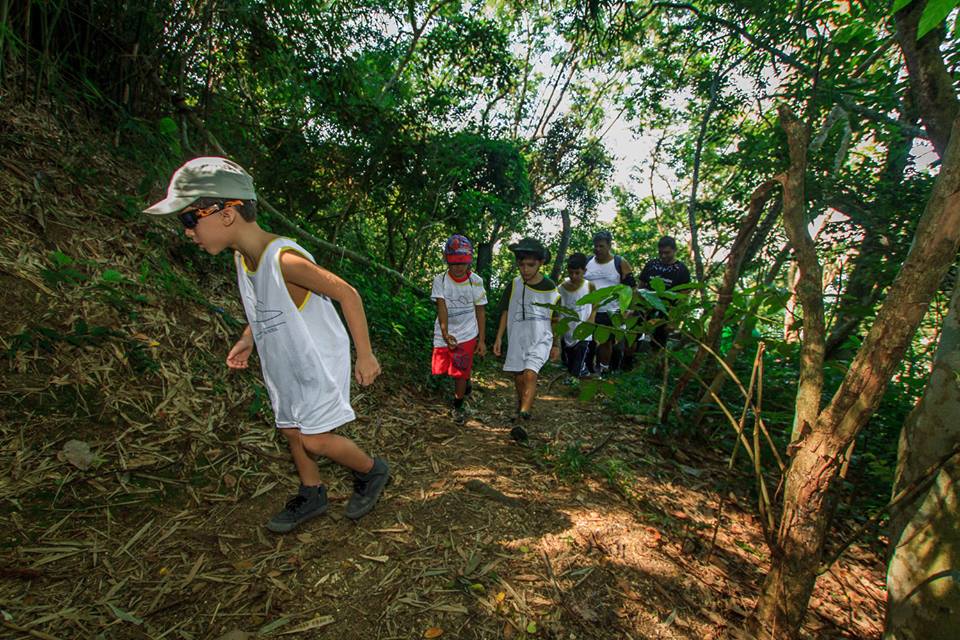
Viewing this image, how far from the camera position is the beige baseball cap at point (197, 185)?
180cm

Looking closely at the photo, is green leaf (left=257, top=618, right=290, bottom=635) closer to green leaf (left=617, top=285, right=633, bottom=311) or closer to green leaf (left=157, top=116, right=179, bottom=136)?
green leaf (left=617, top=285, right=633, bottom=311)

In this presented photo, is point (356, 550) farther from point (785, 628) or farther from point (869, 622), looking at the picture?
point (869, 622)

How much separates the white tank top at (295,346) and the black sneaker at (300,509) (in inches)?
20.6

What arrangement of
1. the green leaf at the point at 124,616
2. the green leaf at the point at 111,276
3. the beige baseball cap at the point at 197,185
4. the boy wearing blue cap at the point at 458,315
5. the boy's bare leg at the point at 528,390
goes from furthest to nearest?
the boy wearing blue cap at the point at 458,315 < the boy's bare leg at the point at 528,390 < the green leaf at the point at 111,276 < the beige baseball cap at the point at 197,185 < the green leaf at the point at 124,616

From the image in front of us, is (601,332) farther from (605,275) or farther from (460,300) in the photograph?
(605,275)

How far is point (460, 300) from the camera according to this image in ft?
14.1

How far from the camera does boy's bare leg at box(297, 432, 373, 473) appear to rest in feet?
7.13

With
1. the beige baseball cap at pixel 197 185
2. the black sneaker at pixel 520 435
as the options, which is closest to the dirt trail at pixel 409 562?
the black sneaker at pixel 520 435

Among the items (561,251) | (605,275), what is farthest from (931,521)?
(561,251)

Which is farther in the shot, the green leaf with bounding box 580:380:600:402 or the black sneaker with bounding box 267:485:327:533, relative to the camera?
the black sneaker with bounding box 267:485:327:533

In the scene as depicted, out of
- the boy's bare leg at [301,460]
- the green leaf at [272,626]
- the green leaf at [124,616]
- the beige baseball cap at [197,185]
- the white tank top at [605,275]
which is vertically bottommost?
the green leaf at [124,616]

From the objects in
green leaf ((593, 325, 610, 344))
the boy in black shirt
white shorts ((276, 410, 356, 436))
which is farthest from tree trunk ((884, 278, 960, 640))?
the boy in black shirt

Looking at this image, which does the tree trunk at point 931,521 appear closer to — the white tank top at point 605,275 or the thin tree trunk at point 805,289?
the thin tree trunk at point 805,289

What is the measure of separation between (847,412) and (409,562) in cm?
213
